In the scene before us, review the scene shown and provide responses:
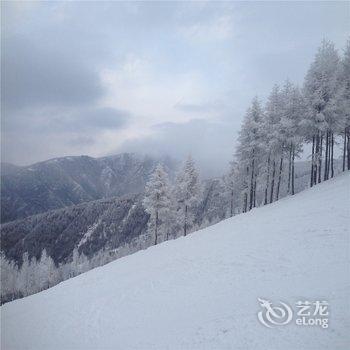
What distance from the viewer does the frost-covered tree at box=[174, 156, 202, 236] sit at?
49531 mm

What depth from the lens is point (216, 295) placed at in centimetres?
1712

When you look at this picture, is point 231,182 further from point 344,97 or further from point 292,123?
point 344,97

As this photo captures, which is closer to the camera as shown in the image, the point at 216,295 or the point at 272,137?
the point at 216,295

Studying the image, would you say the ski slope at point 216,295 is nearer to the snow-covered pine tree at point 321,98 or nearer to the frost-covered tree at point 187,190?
the snow-covered pine tree at point 321,98

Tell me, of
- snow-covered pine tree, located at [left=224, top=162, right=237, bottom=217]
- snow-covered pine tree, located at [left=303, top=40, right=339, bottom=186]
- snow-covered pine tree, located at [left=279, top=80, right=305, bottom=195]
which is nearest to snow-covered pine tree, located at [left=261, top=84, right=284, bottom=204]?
snow-covered pine tree, located at [left=279, top=80, right=305, bottom=195]

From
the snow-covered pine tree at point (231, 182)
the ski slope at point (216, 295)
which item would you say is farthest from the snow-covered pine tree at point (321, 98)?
the snow-covered pine tree at point (231, 182)

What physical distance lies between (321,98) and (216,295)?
2858 cm

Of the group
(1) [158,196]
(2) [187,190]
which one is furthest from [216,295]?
(2) [187,190]

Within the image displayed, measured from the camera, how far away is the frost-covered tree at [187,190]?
163 feet

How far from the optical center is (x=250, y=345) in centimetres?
1223

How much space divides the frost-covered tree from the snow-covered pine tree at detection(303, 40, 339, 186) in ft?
58.9

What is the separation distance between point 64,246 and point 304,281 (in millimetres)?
200084

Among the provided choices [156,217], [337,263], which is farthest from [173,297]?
[156,217]

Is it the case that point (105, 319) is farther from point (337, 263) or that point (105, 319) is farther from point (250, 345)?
point (337, 263)
